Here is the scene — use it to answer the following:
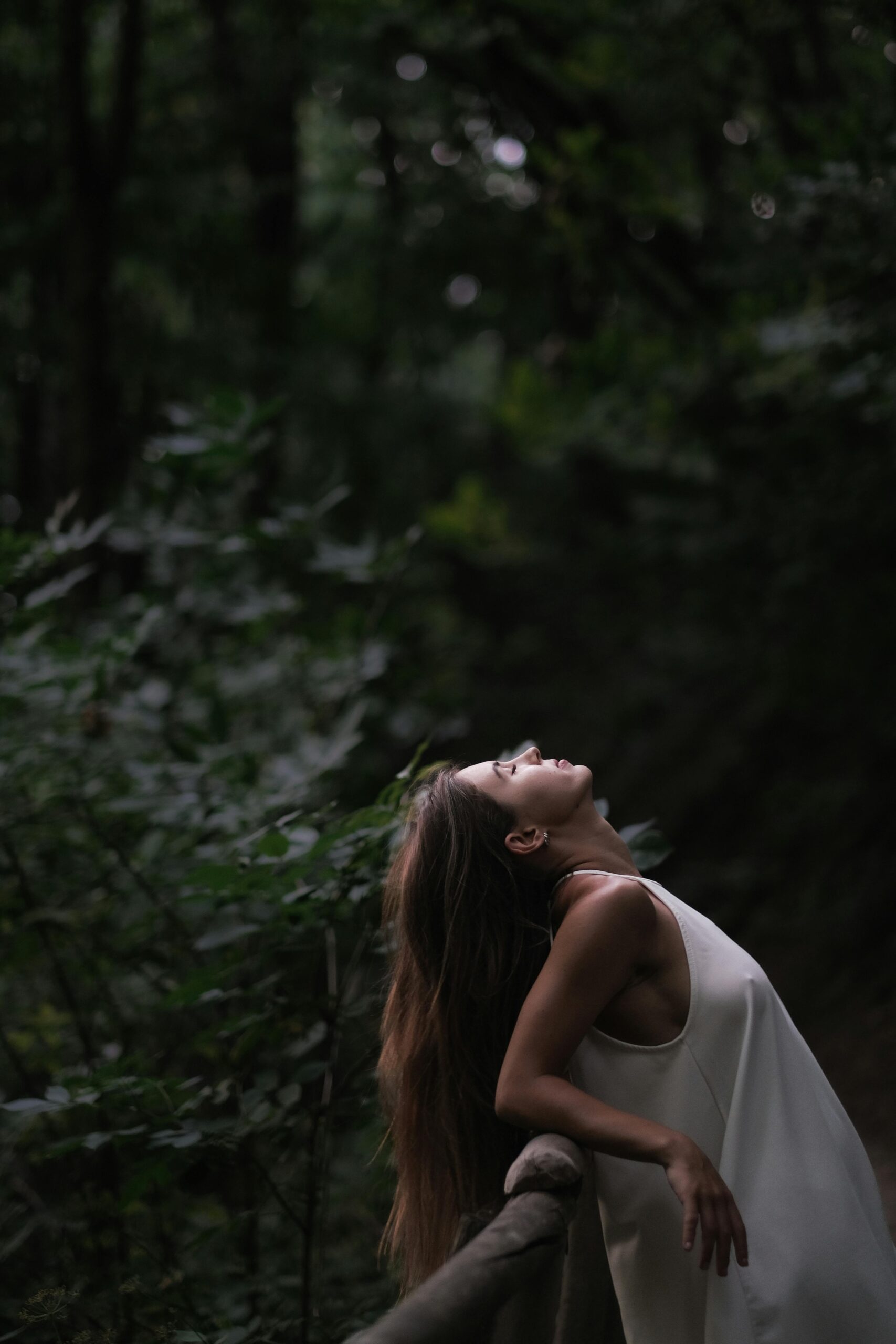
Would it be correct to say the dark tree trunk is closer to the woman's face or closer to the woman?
the woman's face

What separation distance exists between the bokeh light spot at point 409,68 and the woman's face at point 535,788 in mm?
5859

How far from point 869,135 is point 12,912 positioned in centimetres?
316

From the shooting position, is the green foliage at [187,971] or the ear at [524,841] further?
the green foliage at [187,971]

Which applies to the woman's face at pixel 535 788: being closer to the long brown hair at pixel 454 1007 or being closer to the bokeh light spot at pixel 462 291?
the long brown hair at pixel 454 1007

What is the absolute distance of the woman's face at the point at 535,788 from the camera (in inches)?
61.1

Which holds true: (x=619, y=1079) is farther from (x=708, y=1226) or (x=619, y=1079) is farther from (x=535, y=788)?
(x=535, y=788)

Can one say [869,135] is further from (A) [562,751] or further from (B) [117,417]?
(A) [562,751]

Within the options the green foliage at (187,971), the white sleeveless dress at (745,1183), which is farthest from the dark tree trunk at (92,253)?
the white sleeveless dress at (745,1183)

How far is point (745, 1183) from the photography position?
1.29m

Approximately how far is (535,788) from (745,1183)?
60 cm

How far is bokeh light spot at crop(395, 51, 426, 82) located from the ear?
19.6 feet

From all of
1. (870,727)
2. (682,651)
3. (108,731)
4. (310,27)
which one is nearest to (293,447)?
(310,27)

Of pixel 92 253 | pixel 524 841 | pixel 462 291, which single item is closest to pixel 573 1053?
pixel 524 841

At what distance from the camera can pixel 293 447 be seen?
8.18 m
